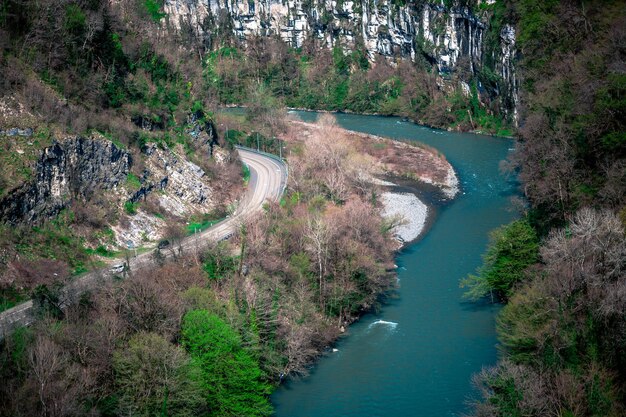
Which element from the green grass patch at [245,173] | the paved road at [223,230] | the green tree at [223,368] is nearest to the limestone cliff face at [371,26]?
the paved road at [223,230]

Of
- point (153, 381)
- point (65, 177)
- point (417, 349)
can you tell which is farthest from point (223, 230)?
point (153, 381)

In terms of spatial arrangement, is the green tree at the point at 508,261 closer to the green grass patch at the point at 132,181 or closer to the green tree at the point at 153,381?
the green tree at the point at 153,381

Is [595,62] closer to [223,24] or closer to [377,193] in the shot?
[377,193]

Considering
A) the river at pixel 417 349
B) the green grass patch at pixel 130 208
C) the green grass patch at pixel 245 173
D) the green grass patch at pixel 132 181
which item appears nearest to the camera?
the river at pixel 417 349

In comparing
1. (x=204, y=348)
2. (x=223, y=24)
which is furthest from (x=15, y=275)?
(x=223, y=24)

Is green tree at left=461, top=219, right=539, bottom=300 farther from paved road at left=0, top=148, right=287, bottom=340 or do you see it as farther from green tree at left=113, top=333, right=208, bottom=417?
green tree at left=113, top=333, right=208, bottom=417

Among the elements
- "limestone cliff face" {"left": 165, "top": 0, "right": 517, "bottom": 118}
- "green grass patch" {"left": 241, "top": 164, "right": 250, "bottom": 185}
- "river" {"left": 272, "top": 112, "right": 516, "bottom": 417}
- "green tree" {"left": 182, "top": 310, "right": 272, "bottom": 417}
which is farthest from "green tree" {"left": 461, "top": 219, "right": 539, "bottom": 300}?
"limestone cliff face" {"left": 165, "top": 0, "right": 517, "bottom": 118}
